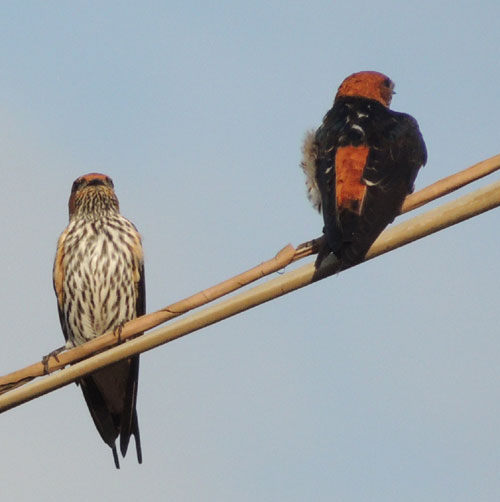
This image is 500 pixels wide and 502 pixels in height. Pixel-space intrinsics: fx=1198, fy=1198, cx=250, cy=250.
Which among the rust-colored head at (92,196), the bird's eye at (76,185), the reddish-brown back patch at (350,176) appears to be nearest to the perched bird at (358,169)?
the reddish-brown back patch at (350,176)

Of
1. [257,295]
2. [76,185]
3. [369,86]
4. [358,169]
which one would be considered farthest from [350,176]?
[76,185]

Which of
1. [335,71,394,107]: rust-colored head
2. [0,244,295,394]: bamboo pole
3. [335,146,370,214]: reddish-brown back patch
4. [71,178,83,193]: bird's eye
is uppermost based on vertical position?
[71,178,83,193]: bird's eye

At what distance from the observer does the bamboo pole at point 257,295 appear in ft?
13.8

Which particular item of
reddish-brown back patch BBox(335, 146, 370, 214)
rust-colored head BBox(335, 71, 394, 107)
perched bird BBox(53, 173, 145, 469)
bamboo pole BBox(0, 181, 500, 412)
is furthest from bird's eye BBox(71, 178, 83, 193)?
bamboo pole BBox(0, 181, 500, 412)

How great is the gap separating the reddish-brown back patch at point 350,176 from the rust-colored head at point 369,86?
1.71 meters

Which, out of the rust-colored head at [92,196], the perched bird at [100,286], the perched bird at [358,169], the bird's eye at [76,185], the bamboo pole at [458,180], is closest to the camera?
the bamboo pole at [458,180]

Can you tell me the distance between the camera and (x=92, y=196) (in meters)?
9.99

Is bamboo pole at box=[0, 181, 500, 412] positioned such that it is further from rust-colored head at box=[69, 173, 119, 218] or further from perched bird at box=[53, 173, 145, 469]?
rust-colored head at box=[69, 173, 119, 218]

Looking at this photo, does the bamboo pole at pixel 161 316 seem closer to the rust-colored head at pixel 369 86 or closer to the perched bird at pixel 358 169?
the perched bird at pixel 358 169

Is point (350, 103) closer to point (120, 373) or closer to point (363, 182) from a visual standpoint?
point (363, 182)

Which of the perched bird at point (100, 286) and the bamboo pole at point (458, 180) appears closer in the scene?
the bamboo pole at point (458, 180)

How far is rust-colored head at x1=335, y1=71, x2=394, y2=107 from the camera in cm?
849

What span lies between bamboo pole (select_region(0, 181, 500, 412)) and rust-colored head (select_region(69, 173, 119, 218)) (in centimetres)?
519

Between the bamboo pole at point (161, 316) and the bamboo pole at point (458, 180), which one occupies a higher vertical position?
the bamboo pole at point (458, 180)
